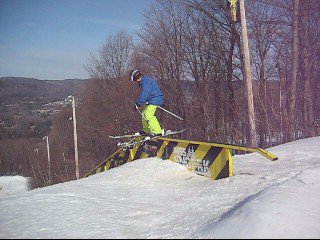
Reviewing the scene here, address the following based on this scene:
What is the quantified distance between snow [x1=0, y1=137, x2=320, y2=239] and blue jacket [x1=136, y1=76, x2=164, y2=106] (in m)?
3.02

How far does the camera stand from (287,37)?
22.3m

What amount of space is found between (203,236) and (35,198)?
264cm

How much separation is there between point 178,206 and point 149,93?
508 centimetres

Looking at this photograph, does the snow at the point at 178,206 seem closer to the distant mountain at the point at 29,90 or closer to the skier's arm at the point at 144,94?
the skier's arm at the point at 144,94

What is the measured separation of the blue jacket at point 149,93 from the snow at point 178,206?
302cm

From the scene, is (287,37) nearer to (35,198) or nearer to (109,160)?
(109,160)

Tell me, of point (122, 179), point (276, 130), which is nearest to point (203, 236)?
point (122, 179)

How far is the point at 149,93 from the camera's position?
922cm

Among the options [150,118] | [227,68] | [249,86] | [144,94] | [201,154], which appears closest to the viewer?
[201,154]

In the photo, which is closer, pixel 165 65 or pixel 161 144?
pixel 161 144

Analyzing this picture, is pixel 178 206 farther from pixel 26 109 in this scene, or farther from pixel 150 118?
pixel 26 109

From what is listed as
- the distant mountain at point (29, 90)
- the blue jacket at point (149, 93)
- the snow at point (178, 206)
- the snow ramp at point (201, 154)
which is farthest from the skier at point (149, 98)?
the distant mountain at point (29, 90)

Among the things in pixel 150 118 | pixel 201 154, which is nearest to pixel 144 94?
pixel 150 118

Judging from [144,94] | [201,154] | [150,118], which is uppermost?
[144,94]
